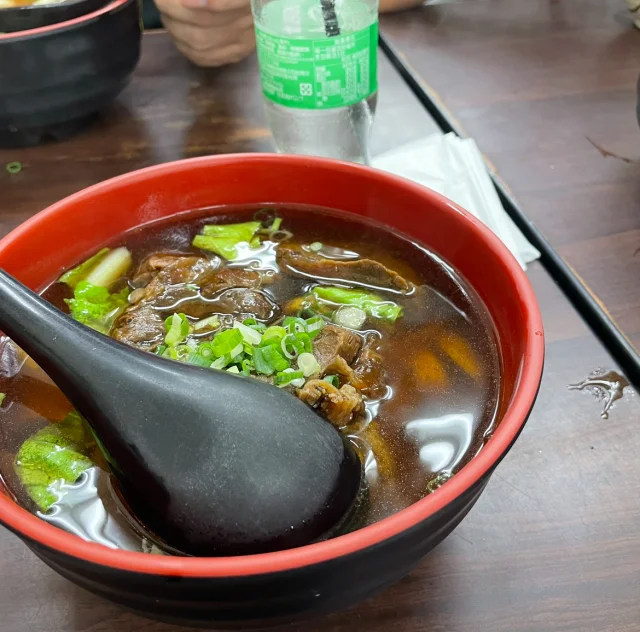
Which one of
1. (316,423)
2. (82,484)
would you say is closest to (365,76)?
(316,423)

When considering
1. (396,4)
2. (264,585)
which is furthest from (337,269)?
(396,4)

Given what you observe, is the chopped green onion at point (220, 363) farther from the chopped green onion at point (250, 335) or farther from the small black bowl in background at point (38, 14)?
the small black bowl in background at point (38, 14)

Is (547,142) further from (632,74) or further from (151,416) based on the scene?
(151,416)

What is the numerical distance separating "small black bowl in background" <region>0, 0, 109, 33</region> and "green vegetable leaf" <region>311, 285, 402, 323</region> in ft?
3.16

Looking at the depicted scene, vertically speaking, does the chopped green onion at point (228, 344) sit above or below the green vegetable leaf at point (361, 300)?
above

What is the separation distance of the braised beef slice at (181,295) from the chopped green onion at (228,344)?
11cm

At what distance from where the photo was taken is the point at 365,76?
1.33 meters

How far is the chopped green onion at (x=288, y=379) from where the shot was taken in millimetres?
881

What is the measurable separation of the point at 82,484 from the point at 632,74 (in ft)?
6.14

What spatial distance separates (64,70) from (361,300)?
95 centimetres

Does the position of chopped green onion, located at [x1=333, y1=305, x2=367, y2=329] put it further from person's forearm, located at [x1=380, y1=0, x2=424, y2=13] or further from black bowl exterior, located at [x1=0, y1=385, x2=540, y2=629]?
person's forearm, located at [x1=380, y1=0, x2=424, y2=13]

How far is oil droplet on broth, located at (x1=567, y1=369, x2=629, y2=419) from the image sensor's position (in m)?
1.01

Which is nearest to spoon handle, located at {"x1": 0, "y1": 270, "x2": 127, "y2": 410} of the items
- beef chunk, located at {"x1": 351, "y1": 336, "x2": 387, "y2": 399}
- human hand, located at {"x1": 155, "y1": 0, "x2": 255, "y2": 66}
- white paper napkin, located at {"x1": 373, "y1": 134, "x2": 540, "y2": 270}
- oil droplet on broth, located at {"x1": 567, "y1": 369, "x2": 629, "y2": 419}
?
beef chunk, located at {"x1": 351, "y1": 336, "x2": 387, "y2": 399}

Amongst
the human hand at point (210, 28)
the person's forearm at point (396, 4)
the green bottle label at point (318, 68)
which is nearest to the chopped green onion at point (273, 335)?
the green bottle label at point (318, 68)
